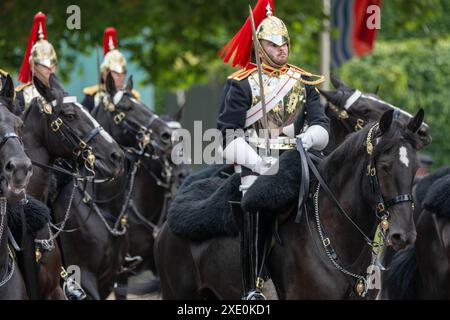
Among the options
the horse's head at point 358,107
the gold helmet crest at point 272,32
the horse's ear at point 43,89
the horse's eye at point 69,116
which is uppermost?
the gold helmet crest at point 272,32

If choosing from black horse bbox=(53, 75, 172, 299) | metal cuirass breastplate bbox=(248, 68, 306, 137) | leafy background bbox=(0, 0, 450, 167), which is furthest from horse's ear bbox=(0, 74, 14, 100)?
leafy background bbox=(0, 0, 450, 167)

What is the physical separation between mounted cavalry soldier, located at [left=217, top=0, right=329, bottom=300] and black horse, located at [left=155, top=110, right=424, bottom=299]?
158 millimetres

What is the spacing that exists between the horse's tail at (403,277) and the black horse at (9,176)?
3.51 m

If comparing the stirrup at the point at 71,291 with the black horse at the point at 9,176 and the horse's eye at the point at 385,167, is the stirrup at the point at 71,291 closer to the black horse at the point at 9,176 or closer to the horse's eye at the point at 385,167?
the black horse at the point at 9,176

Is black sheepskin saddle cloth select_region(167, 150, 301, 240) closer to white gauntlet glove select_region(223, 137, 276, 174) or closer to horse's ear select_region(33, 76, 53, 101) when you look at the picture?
white gauntlet glove select_region(223, 137, 276, 174)

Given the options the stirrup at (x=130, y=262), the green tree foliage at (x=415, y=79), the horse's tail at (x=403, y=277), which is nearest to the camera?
the horse's tail at (x=403, y=277)

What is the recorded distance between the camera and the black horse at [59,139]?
8.61 metres

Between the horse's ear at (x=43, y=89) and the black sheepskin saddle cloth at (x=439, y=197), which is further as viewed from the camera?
the black sheepskin saddle cloth at (x=439, y=197)

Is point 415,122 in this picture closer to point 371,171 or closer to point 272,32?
point 371,171

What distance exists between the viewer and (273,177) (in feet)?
26.2

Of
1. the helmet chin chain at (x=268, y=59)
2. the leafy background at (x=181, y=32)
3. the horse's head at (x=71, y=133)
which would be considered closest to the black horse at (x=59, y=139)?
the horse's head at (x=71, y=133)

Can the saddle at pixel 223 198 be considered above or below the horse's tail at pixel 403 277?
above

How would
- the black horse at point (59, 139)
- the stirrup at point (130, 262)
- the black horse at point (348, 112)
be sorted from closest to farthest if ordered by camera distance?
the black horse at point (59, 139)
the black horse at point (348, 112)
the stirrup at point (130, 262)

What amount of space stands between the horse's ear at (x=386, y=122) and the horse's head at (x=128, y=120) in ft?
14.5
